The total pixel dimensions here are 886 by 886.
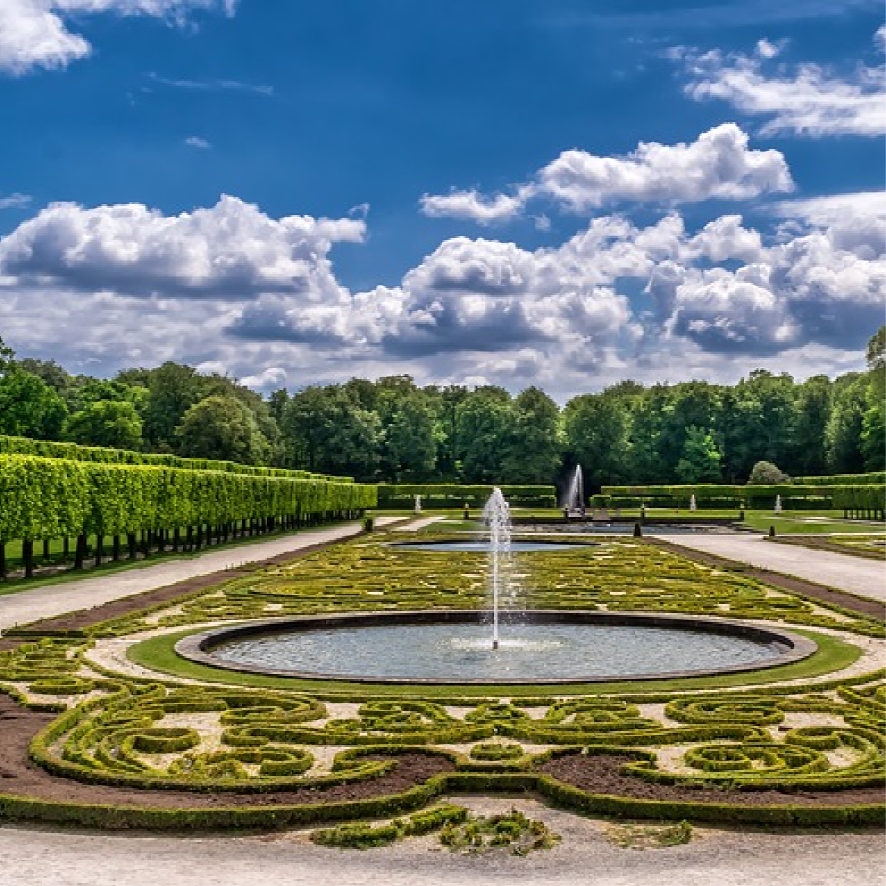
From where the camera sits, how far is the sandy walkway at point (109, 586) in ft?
56.6

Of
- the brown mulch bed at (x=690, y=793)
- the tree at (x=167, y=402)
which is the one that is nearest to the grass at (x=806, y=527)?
the brown mulch bed at (x=690, y=793)

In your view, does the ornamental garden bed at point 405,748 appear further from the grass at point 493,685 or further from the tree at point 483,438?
the tree at point 483,438

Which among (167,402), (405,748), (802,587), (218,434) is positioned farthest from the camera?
(167,402)

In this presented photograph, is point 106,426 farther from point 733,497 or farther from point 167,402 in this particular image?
point 733,497

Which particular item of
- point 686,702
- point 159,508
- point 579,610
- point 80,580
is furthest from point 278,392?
point 686,702

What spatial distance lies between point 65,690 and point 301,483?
121 ft

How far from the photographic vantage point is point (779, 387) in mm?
95312

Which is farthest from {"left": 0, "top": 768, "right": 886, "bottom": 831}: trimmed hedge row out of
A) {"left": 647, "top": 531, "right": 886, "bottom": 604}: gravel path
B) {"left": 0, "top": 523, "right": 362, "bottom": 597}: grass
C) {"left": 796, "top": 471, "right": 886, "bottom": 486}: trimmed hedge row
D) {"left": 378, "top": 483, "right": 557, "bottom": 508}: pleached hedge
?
{"left": 378, "top": 483, "right": 557, "bottom": 508}: pleached hedge

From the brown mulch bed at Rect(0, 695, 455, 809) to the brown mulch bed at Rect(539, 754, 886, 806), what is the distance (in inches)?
36.2

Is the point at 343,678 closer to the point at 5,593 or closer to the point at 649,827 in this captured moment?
the point at 649,827

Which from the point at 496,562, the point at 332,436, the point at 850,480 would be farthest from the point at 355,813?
the point at 332,436

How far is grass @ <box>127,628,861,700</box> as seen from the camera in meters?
10.2

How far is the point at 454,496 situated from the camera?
71188 mm

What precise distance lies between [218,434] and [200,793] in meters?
70.4
